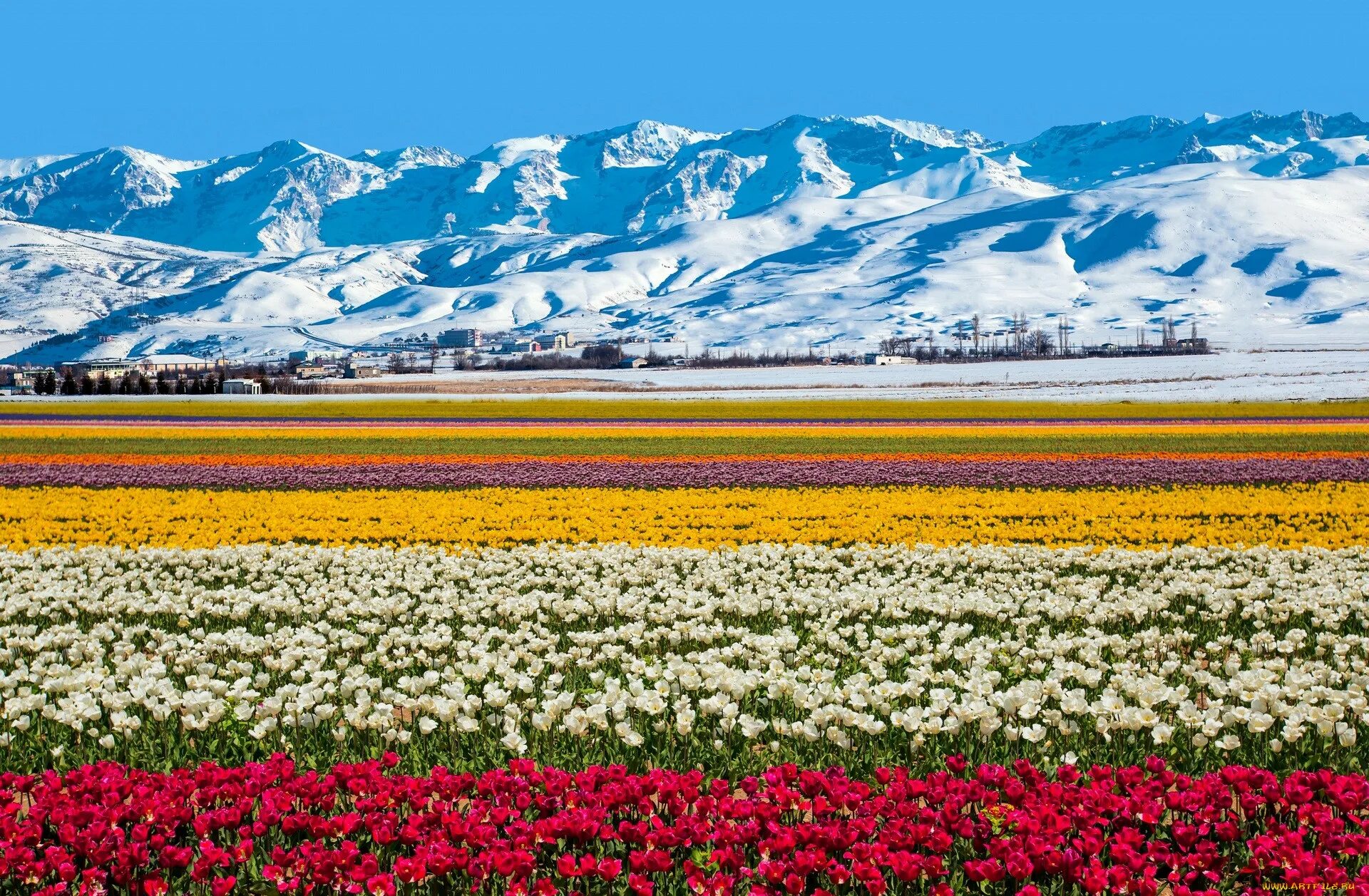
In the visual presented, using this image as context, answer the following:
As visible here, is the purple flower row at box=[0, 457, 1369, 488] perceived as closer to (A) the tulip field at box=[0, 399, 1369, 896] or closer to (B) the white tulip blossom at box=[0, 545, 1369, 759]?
(A) the tulip field at box=[0, 399, 1369, 896]

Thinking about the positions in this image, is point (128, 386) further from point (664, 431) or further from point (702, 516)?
point (702, 516)

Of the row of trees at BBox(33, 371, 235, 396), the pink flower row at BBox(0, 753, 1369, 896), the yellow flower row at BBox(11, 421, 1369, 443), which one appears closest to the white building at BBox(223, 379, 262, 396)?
the row of trees at BBox(33, 371, 235, 396)

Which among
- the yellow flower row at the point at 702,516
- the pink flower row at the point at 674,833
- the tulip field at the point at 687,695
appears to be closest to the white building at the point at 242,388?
the yellow flower row at the point at 702,516

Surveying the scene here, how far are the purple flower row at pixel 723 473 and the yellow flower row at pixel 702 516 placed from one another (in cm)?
165

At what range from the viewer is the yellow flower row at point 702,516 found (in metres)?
20.2

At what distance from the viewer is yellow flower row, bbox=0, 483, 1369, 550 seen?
20.2 m

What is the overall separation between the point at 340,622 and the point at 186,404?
279 feet

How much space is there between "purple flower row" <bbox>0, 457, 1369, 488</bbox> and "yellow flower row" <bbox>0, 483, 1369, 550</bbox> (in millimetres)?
1652

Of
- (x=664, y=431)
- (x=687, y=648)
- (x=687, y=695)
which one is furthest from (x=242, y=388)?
(x=687, y=695)

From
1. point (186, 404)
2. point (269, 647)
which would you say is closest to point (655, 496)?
point (269, 647)

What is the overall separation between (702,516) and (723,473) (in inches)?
349

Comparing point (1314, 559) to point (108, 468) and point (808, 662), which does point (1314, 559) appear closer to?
point (808, 662)

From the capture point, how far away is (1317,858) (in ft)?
19.8

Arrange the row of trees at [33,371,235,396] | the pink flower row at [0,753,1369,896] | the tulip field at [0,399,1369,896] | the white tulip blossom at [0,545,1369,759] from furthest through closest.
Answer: the row of trees at [33,371,235,396] < the white tulip blossom at [0,545,1369,759] < the tulip field at [0,399,1369,896] < the pink flower row at [0,753,1369,896]
